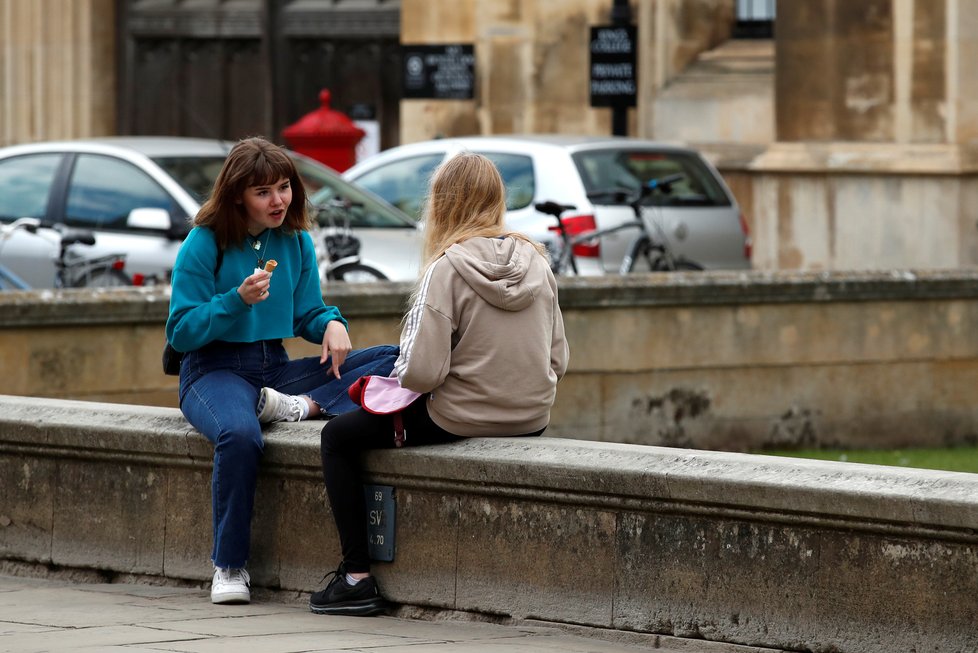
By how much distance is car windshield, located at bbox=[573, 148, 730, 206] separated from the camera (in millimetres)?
13477

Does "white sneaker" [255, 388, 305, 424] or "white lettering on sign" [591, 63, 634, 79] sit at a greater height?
"white lettering on sign" [591, 63, 634, 79]

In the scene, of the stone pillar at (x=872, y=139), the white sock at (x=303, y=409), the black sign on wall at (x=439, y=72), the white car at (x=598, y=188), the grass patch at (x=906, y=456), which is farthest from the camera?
the black sign on wall at (x=439, y=72)

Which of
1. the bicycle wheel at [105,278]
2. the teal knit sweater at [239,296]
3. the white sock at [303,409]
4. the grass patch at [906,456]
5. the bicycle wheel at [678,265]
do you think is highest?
the bicycle wheel at [678,265]

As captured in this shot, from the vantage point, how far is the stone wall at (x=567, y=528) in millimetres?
5102

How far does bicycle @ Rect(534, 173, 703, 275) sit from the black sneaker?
255 inches

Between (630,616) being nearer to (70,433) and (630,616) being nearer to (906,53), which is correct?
(70,433)

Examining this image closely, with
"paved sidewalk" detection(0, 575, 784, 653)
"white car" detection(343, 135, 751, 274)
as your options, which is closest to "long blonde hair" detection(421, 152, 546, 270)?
"paved sidewalk" detection(0, 575, 784, 653)

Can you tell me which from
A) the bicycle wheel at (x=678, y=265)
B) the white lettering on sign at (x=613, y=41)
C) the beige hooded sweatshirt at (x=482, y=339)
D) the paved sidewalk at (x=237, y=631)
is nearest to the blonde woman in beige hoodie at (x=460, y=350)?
the beige hooded sweatshirt at (x=482, y=339)

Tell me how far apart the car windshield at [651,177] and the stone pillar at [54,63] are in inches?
455

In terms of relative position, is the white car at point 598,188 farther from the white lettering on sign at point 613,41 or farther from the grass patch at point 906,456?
the white lettering on sign at point 613,41

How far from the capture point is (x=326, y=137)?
62.1ft

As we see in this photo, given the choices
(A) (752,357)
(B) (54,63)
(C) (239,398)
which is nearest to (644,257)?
(A) (752,357)

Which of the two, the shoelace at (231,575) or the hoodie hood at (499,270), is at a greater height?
the hoodie hood at (499,270)

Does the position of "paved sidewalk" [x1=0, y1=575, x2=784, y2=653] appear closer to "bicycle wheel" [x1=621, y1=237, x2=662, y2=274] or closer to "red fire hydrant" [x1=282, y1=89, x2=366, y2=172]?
"bicycle wheel" [x1=621, y1=237, x2=662, y2=274]
